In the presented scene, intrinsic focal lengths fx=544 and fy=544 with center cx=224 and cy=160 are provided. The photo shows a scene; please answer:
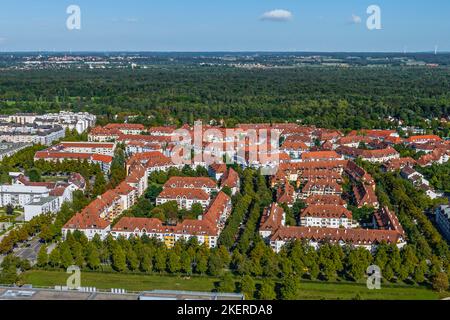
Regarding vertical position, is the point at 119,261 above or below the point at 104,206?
below

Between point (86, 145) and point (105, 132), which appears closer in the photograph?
point (86, 145)

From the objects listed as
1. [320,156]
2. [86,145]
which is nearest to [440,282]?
[320,156]

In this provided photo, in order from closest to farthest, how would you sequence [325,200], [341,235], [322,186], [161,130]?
[341,235] → [325,200] → [322,186] → [161,130]

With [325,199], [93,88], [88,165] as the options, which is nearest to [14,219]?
[88,165]

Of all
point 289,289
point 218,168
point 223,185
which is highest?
point 218,168

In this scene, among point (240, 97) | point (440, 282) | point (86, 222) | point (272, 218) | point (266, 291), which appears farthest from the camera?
point (240, 97)

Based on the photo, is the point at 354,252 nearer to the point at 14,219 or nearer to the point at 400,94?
the point at 14,219

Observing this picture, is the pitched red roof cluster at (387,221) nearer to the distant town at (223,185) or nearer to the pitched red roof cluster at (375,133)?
the distant town at (223,185)

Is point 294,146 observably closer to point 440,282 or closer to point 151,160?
point 151,160
